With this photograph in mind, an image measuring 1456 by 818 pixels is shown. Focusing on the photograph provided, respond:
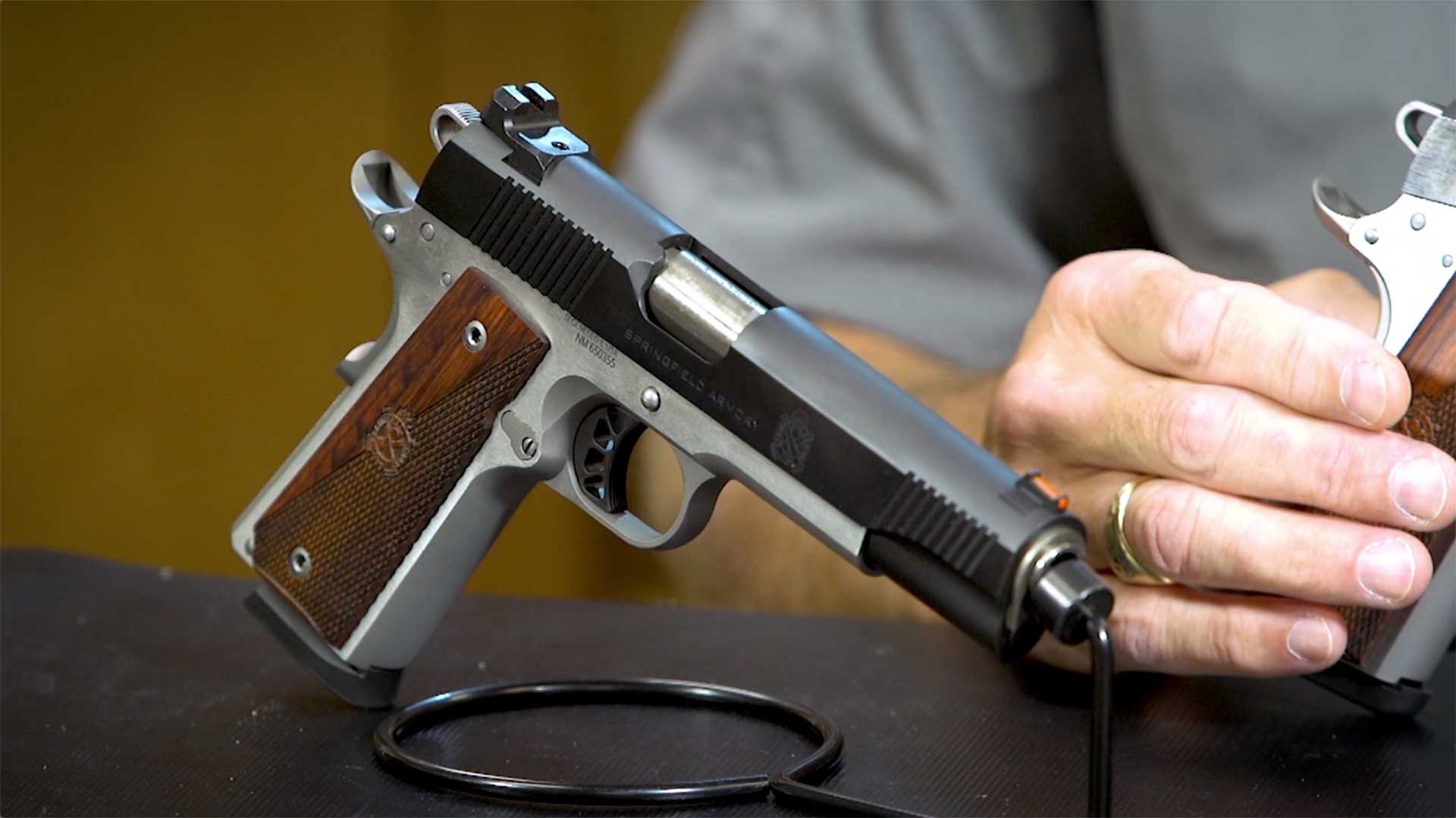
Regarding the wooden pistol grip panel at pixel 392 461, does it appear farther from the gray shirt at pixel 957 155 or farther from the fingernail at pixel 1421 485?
the gray shirt at pixel 957 155

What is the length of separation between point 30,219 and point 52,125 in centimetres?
12

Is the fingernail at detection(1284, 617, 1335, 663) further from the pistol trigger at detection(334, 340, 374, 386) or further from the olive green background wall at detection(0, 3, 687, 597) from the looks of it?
the olive green background wall at detection(0, 3, 687, 597)

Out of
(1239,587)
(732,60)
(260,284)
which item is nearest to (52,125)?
(260,284)

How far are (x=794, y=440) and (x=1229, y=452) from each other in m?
0.21

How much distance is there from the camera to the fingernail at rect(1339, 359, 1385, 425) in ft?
1.85

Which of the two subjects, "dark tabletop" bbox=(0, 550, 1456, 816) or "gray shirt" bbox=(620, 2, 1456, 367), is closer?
"dark tabletop" bbox=(0, 550, 1456, 816)

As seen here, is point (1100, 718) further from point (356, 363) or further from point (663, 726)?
point (356, 363)

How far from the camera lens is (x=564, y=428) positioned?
22.9 inches

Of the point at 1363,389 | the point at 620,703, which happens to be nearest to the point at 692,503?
the point at 620,703

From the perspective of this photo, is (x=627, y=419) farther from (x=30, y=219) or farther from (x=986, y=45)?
(x=30, y=219)

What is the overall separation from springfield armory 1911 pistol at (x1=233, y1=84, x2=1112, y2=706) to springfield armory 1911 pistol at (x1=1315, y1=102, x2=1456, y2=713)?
21cm

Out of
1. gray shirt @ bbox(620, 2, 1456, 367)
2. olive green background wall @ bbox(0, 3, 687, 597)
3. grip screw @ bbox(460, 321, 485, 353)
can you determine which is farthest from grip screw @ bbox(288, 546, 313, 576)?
olive green background wall @ bbox(0, 3, 687, 597)

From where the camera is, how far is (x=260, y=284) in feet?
5.82

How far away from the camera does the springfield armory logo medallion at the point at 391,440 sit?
609 millimetres
